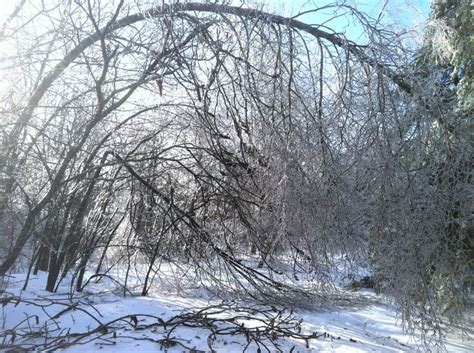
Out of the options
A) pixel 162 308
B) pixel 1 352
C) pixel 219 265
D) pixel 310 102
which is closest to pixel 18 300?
pixel 1 352

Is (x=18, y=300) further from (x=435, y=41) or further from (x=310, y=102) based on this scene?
(x=435, y=41)

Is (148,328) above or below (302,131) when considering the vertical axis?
below

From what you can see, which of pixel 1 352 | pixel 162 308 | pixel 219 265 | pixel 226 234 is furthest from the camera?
pixel 226 234

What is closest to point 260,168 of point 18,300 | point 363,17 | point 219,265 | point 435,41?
point 219,265

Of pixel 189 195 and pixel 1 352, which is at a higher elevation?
pixel 189 195

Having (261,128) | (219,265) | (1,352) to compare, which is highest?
(261,128)

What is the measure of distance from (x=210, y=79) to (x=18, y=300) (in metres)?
3.09

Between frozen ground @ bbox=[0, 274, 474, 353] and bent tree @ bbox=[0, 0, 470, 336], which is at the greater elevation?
bent tree @ bbox=[0, 0, 470, 336]

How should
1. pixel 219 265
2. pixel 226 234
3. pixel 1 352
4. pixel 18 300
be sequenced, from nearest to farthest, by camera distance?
pixel 1 352 → pixel 18 300 → pixel 219 265 → pixel 226 234

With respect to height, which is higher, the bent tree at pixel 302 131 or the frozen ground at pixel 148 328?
the bent tree at pixel 302 131

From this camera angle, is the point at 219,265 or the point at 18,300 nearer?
the point at 18,300

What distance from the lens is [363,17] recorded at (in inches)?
172

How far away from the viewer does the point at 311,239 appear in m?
4.40

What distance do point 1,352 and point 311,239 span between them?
2990 mm
